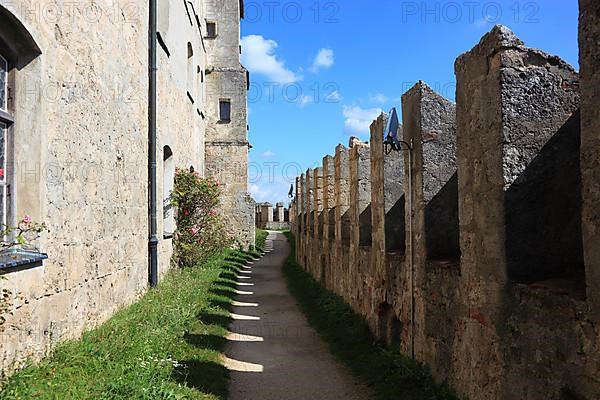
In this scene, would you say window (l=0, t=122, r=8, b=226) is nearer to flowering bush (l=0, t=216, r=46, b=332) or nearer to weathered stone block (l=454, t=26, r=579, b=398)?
flowering bush (l=0, t=216, r=46, b=332)

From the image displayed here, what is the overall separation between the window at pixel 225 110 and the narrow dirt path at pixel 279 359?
528 inches

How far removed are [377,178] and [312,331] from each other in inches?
107

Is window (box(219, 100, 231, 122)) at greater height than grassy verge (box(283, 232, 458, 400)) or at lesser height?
greater

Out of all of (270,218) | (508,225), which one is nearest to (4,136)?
(508,225)

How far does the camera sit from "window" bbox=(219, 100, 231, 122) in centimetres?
2397

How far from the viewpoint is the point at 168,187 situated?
42.2 feet

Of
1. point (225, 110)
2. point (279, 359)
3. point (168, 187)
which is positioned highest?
point (225, 110)

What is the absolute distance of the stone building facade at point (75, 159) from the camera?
4.89 m

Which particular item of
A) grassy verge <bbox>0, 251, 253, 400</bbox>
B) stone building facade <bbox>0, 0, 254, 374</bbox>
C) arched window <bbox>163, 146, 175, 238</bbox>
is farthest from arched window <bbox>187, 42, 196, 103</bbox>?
grassy verge <bbox>0, 251, 253, 400</bbox>

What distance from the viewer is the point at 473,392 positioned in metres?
4.39

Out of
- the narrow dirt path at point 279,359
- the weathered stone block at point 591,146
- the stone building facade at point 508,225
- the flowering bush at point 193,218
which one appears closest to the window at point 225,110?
the flowering bush at point 193,218

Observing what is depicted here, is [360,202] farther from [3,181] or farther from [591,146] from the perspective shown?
[591,146]

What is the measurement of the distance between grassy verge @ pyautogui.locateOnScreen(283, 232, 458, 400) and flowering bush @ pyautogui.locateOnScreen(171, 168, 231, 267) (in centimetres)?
344

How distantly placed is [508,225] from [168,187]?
10.0m
